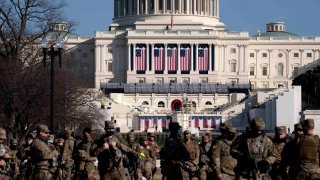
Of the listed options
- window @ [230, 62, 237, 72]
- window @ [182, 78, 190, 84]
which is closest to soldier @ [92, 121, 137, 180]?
window @ [182, 78, 190, 84]

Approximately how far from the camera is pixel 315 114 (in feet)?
273

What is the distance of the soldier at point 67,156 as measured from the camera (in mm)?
21766

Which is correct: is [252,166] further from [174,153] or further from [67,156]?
[67,156]

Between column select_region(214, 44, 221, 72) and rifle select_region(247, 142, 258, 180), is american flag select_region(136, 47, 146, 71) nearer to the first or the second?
column select_region(214, 44, 221, 72)

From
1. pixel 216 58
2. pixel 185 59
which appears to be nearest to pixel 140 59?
pixel 185 59

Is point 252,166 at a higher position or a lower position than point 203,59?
lower

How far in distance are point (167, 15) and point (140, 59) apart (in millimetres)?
13080

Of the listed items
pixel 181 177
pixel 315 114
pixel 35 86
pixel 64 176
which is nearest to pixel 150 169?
pixel 64 176

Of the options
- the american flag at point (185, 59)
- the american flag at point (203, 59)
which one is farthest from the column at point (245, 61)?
the american flag at point (185, 59)

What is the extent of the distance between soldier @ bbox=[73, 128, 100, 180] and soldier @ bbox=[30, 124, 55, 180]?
3.28 ft

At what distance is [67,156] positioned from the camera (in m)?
22.5

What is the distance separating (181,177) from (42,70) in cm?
3671

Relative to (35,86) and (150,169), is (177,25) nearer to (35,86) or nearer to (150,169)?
(35,86)

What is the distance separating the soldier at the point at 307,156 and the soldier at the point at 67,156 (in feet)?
21.1
